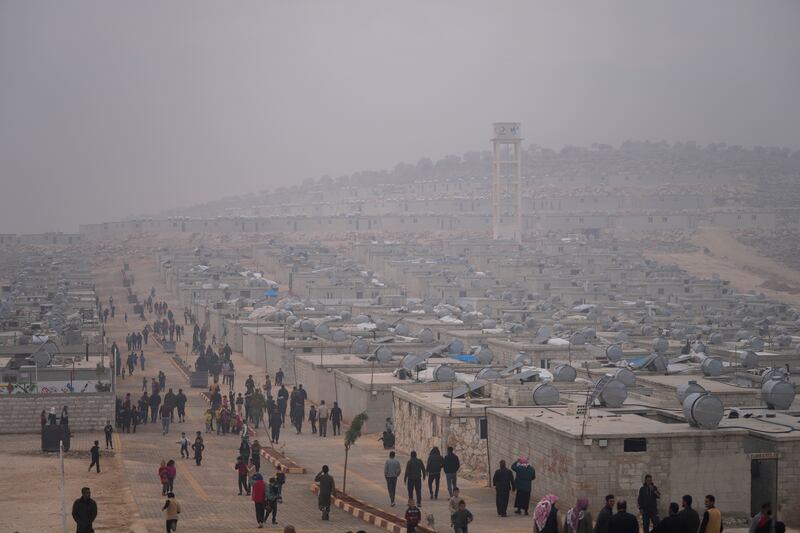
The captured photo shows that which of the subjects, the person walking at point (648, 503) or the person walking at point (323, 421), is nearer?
the person walking at point (648, 503)

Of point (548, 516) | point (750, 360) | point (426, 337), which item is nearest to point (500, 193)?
point (426, 337)

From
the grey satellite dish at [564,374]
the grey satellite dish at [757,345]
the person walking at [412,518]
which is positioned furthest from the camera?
the grey satellite dish at [757,345]

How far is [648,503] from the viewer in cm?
1781

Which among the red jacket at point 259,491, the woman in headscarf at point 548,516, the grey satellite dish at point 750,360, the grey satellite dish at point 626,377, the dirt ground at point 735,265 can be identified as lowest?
the dirt ground at point 735,265

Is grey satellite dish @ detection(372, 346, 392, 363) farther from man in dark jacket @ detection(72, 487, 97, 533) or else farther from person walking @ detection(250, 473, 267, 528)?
man in dark jacket @ detection(72, 487, 97, 533)

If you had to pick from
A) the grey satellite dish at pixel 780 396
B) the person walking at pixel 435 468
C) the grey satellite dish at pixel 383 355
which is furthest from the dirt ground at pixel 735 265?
the person walking at pixel 435 468

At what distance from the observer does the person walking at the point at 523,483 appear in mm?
19328

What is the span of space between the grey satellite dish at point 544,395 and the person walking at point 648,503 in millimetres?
6225

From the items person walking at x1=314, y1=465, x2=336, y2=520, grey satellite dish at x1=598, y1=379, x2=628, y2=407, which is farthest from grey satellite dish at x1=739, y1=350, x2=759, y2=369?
person walking at x1=314, y1=465, x2=336, y2=520

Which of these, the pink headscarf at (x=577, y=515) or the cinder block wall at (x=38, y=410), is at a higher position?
the pink headscarf at (x=577, y=515)

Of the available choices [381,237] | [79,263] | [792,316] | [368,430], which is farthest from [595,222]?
[368,430]

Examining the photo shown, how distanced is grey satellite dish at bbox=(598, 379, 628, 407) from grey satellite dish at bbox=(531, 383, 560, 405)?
56.1 inches

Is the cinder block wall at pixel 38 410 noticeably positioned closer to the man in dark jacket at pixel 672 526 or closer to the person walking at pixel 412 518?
the person walking at pixel 412 518

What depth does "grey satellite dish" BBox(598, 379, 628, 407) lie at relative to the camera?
22828 millimetres
